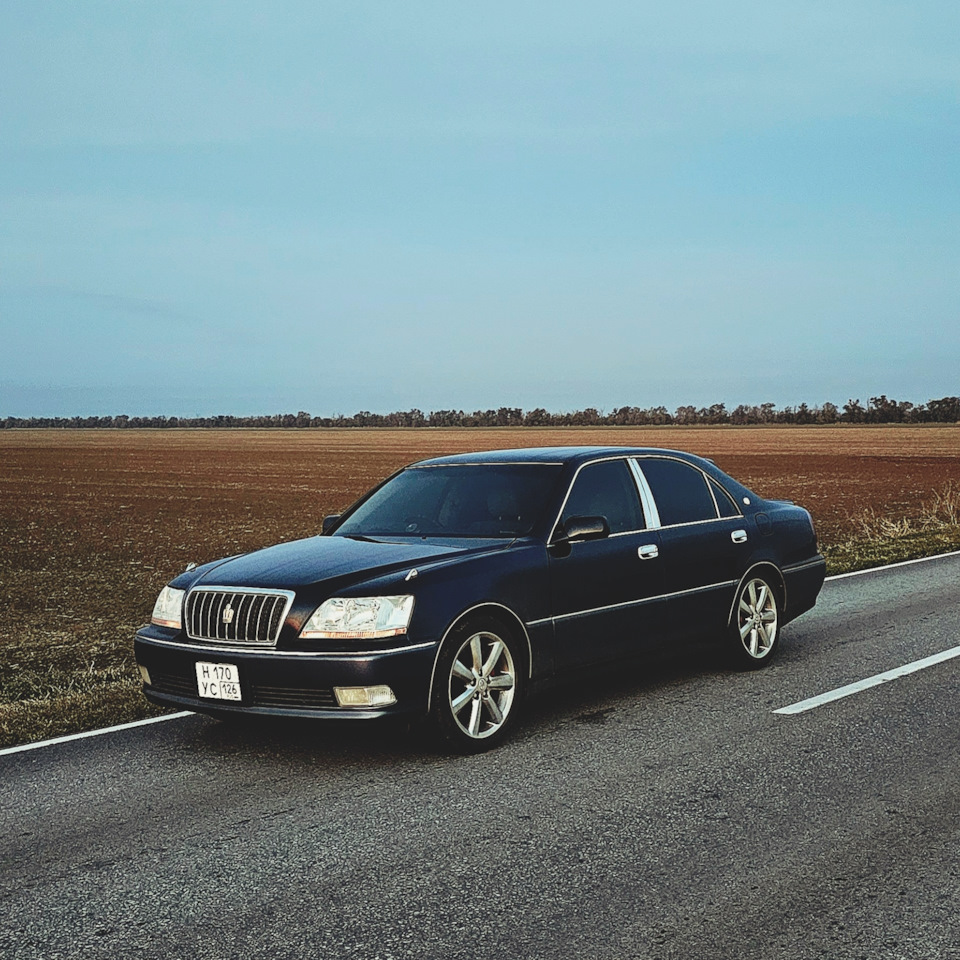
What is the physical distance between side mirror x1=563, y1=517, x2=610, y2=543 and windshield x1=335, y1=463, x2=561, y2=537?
0.22m

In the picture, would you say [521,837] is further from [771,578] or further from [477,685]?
[771,578]

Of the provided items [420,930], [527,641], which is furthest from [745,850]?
[527,641]

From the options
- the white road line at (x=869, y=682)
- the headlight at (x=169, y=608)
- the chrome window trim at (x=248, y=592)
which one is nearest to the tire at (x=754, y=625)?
the white road line at (x=869, y=682)

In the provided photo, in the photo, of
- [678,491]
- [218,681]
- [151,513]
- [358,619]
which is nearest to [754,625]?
[678,491]

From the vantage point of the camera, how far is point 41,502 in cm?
3325

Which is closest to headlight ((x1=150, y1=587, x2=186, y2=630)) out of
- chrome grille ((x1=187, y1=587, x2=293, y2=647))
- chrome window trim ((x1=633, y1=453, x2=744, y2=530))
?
chrome grille ((x1=187, y1=587, x2=293, y2=647))

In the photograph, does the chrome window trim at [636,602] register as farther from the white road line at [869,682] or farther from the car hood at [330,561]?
the white road line at [869,682]

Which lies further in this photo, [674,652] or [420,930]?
[674,652]

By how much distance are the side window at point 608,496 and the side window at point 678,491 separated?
0.70ft

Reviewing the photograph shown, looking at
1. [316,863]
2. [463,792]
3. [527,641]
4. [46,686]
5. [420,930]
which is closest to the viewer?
[420,930]

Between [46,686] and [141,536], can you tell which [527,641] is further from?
[141,536]

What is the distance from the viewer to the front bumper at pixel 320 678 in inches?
217

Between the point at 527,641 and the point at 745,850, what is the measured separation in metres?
2.04

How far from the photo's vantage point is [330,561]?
20.2 feet
